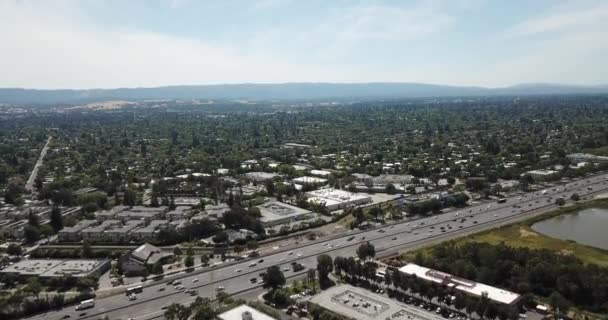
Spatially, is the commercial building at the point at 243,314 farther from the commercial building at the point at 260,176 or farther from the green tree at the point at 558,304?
the commercial building at the point at 260,176

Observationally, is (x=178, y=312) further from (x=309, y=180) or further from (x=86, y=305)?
(x=309, y=180)

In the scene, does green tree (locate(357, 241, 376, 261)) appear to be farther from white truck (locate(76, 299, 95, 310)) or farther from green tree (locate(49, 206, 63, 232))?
green tree (locate(49, 206, 63, 232))

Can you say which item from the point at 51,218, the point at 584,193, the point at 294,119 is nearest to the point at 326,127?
the point at 294,119

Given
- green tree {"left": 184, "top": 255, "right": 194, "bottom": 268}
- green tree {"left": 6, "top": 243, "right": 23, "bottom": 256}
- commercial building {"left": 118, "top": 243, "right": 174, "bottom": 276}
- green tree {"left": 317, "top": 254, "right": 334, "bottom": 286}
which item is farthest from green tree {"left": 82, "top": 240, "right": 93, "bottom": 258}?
green tree {"left": 317, "top": 254, "right": 334, "bottom": 286}

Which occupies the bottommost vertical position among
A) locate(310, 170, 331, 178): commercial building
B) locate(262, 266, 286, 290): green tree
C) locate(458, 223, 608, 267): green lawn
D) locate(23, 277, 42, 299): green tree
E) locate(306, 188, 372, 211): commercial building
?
locate(310, 170, 331, 178): commercial building

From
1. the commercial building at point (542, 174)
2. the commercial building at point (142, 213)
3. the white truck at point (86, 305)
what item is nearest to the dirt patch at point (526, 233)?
the commercial building at point (542, 174)

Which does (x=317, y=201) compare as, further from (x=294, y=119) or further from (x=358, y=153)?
(x=294, y=119)
